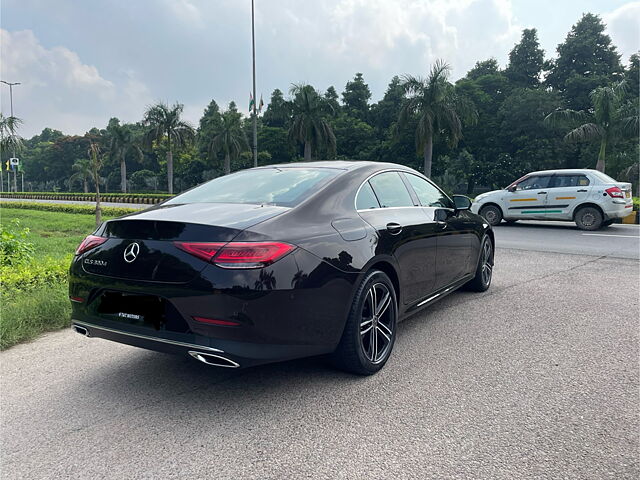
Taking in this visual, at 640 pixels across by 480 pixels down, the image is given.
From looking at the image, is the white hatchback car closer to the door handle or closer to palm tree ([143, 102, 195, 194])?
the door handle

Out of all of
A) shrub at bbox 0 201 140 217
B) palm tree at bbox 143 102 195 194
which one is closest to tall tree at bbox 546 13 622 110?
palm tree at bbox 143 102 195 194

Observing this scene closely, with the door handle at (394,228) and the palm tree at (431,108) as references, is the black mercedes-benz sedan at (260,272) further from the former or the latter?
the palm tree at (431,108)

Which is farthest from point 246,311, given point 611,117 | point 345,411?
point 611,117

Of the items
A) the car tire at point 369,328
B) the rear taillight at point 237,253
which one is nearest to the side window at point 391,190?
the car tire at point 369,328

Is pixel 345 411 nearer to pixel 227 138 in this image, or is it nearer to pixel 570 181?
pixel 570 181

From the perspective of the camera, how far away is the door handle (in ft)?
11.6

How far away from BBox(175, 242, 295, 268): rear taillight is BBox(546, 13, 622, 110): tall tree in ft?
168

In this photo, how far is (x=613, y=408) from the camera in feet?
9.21

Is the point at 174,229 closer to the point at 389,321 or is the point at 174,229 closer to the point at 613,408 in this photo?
the point at 389,321

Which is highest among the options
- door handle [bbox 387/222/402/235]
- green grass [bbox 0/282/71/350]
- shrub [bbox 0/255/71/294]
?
door handle [bbox 387/222/402/235]

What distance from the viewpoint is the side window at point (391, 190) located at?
3791 millimetres

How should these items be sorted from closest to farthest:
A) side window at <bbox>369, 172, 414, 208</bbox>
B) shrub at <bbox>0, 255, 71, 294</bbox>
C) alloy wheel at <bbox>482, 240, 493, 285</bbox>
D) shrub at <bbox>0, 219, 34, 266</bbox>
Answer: side window at <bbox>369, 172, 414, 208</bbox>
shrub at <bbox>0, 255, 71, 294</bbox>
alloy wheel at <bbox>482, 240, 493, 285</bbox>
shrub at <bbox>0, 219, 34, 266</bbox>

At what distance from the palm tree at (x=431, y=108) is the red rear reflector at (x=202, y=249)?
31.5 metres

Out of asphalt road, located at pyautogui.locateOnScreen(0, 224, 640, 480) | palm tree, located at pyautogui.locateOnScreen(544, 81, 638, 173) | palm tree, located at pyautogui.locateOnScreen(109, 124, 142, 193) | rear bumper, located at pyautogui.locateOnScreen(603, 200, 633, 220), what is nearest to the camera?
asphalt road, located at pyautogui.locateOnScreen(0, 224, 640, 480)
